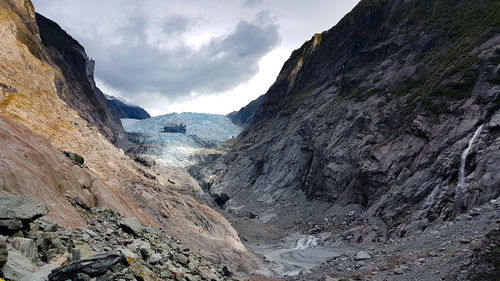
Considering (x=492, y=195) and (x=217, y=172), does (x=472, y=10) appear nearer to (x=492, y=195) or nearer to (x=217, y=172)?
(x=492, y=195)

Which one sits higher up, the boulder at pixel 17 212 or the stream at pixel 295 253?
the boulder at pixel 17 212

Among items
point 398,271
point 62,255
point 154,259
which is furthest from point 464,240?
point 62,255

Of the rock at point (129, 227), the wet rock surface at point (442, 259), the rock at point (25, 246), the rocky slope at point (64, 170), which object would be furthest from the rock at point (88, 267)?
the wet rock surface at point (442, 259)

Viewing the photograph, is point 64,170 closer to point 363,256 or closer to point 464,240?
point 363,256

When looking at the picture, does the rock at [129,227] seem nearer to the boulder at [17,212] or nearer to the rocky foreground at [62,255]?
the rocky foreground at [62,255]

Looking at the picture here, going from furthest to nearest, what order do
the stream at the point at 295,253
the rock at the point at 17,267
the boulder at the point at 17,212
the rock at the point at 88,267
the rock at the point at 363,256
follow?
the stream at the point at 295,253 < the rock at the point at 363,256 < the boulder at the point at 17,212 < the rock at the point at 88,267 < the rock at the point at 17,267

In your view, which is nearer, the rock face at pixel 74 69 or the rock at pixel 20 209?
the rock at pixel 20 209
